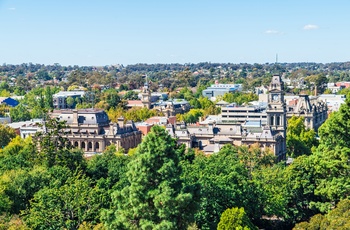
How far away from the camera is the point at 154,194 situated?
1991 centimetres

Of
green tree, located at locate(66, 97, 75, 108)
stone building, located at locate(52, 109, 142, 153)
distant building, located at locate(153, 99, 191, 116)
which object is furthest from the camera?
green tree, located at locate(66, 97, 75, 108)

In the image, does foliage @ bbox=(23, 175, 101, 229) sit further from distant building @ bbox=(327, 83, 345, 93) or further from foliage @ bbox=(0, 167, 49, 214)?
distant building @ bbox=(327, 83, 345, 93)

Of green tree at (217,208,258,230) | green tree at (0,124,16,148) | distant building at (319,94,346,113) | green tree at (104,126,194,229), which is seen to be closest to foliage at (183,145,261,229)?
green tree at (217,208,258,230)

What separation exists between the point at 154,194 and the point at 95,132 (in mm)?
50808

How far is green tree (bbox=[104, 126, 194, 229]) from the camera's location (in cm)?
1978

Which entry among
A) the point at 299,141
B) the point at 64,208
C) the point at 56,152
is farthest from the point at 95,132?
the point at 64,208

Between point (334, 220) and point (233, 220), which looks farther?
point (233, 220)

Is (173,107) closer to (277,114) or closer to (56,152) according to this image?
(277,114)

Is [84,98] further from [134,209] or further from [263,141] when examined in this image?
[134,209]

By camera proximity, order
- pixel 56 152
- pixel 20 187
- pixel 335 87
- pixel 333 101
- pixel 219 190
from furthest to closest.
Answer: pixel 335 87 < pixel 333 101 < pixel 56 152 < pixel 20 187 < pixel 219 190

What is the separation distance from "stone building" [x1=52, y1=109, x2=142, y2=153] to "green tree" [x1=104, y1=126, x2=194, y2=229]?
47115mm

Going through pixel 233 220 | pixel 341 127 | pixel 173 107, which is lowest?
pixel 173 107

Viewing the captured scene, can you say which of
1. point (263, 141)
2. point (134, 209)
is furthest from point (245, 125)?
point (134, 209)

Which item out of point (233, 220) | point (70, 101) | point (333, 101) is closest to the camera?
point (233, 220)
